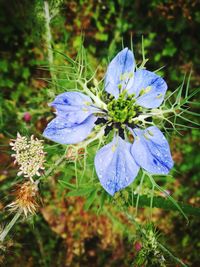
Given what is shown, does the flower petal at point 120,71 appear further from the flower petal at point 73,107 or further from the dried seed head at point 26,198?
the dried seed head at point 26,198

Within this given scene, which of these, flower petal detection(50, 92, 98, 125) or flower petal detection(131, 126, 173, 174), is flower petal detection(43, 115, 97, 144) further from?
flower petal detection(131, 126, 173, 174)

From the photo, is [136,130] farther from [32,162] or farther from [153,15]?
[153,15]

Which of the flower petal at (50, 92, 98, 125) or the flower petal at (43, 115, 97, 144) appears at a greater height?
the flower petal at (50, 92, 98, 125)

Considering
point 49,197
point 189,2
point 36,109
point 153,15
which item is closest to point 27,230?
point 49,197

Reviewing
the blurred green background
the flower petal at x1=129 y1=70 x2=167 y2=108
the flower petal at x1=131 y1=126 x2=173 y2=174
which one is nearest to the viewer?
the flower petal at x1=131 y1=126 x2=173 y2=174

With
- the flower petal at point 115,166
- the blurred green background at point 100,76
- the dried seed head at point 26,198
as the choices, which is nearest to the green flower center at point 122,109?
the flower petal at point 115,166

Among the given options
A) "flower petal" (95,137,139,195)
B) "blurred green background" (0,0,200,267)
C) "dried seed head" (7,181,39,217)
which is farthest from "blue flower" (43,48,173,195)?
"blurred green background" (0,0,200,267)

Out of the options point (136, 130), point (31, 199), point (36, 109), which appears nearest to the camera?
point (31, 199)
